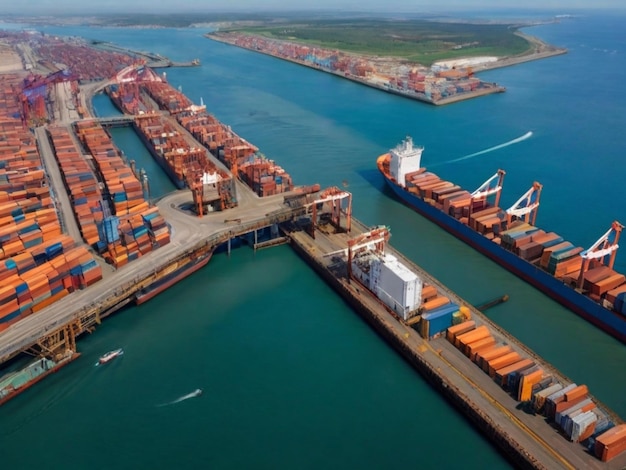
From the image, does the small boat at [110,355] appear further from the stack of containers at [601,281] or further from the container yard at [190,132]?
the stack of containers at [601,281]

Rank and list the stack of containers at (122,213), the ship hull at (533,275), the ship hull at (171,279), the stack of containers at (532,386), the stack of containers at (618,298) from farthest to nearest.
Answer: the stack of containers at (122,213) → the ship hull at (171,279) → the ship hull at (533,275) → the stack of containers at (618,298) → the stack of containers at (532,386)

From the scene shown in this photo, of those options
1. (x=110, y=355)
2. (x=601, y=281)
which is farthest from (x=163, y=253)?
(x=601, y=281)

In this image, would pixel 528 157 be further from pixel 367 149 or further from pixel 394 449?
pixel 394 449

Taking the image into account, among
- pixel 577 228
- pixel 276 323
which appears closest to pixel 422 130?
pixel 577 228

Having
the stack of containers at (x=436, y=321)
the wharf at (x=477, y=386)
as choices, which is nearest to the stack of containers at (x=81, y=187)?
the wharf at (x=477, y=386)

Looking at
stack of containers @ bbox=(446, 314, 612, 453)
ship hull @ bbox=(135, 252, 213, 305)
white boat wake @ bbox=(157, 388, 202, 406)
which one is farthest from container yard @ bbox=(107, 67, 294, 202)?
stack of containers @ bbox=(446, 314, 612, 453)
